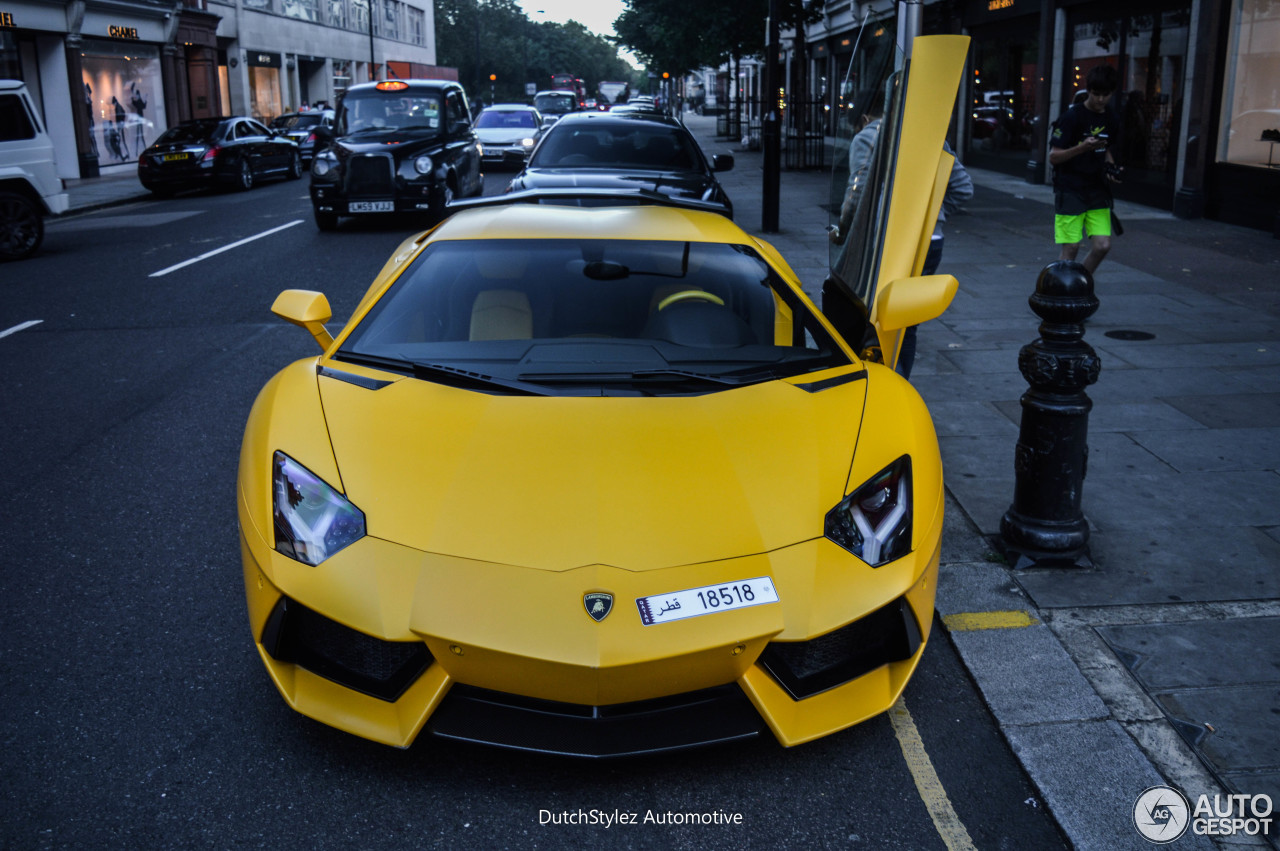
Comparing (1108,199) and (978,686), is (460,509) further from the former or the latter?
(1108,199)

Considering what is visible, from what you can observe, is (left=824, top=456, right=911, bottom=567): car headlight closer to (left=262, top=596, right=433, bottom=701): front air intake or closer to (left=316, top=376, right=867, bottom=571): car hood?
(left=316, top=376, right=867, bottom=571): car hood

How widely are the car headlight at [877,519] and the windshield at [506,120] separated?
2503cm

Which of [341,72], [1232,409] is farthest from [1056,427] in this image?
[341,72]

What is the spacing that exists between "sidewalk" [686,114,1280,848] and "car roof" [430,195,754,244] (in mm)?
1606

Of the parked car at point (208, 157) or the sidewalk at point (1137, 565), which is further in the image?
the parked car at point (208, 157)

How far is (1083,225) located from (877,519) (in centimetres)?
634

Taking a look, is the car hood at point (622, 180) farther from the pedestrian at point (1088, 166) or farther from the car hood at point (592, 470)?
the car hood at point (592, 470)

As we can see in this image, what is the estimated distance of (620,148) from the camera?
11.4 m

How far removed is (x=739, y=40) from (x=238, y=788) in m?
26.9

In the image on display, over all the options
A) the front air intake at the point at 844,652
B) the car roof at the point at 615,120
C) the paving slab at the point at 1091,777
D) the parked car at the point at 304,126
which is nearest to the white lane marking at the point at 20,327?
the car roof at the point at 615,120

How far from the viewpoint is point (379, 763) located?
3.02 metres

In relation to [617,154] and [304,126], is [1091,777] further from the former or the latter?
[304,126]

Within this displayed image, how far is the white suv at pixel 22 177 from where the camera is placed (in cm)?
1363

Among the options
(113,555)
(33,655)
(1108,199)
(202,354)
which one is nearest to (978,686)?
(33,655)
